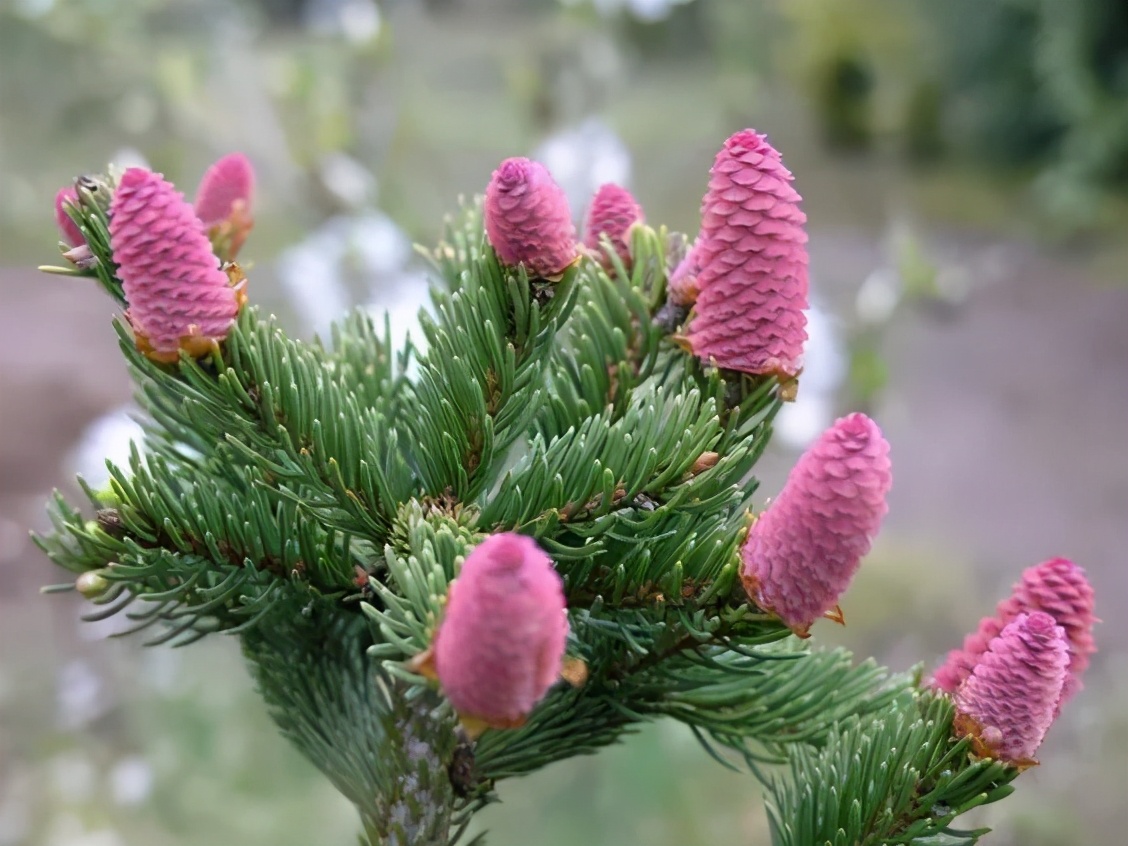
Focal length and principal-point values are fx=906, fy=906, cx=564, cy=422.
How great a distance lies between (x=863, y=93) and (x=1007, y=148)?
1.79 feet

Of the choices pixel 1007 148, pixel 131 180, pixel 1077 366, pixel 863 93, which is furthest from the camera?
pixel 1007 148

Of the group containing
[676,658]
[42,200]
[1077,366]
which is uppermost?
[1077,366]

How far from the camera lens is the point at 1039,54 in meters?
2.01

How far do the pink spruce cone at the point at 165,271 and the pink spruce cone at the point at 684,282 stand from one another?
0.39 feet

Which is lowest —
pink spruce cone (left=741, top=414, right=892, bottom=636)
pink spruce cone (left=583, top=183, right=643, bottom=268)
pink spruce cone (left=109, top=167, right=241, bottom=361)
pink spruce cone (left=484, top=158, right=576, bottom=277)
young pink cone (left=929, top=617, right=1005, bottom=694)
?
young pink cone (left=929, top=617, right=1005, bottom=694)

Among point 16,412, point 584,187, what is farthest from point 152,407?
point 16,412

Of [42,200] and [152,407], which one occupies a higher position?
[42,200]

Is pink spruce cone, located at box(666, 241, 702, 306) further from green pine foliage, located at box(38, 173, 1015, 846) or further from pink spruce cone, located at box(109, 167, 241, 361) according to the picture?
pink spruce cone, located at box(109, 167, 241, 361)

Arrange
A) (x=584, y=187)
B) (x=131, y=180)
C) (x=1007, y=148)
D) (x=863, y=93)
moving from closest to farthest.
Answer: (x=131, y=180), (x=584, y=187), (x=863, y=93), (x=1007, y=148)

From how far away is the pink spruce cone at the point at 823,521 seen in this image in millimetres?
166

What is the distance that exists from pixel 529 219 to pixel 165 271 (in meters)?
0.08

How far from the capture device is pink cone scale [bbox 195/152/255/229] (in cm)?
26

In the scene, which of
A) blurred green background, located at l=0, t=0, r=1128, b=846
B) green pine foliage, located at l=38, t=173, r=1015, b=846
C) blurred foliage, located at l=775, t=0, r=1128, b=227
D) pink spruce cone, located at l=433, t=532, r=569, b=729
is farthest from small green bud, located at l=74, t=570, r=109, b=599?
blurred foliage, located at l=775, t=0, r=1128, b=227

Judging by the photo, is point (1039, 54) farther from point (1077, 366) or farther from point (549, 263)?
point (549, 263)
